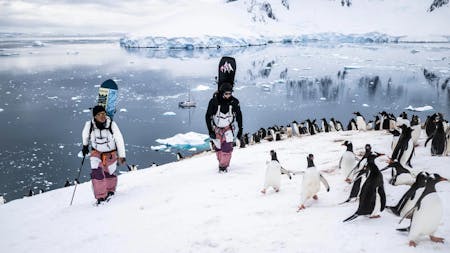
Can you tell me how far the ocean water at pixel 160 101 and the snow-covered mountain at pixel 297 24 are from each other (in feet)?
136

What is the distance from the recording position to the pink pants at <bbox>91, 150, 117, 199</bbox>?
588 cm

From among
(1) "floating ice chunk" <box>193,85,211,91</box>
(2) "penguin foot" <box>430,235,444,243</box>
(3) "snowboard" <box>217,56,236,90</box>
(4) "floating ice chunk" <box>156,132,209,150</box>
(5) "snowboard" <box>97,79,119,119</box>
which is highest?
(3) "snowboard" <box>217,56,236,90</box>

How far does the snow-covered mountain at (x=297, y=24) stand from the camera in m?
95.0

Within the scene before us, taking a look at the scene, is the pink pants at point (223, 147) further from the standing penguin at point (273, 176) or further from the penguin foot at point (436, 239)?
the penguin foot at point (436, 239)

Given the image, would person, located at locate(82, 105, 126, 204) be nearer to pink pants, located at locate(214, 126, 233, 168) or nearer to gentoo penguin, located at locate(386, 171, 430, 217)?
pink pants, located at locate(214, 126, 233, 168)

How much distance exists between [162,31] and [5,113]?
73.1m

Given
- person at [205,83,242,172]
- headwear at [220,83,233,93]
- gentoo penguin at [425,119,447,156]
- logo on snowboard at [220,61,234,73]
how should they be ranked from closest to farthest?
gentoo penguin at [425,119,447,156], headwear at [220,83,233,93], person at [205,83,242,172], logo on snowboard at [220,61,234,73]

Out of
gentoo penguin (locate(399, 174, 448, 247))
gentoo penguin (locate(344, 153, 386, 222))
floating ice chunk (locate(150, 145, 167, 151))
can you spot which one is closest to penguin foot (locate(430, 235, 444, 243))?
gentoo penguin (locate(399, 174, 448, 247))

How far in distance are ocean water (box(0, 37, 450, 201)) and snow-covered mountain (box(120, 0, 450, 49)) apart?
4131 centimetres

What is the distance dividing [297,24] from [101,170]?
12608cm

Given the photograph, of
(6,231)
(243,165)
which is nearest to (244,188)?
(243,165)

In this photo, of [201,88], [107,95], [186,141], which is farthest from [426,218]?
[201,88]

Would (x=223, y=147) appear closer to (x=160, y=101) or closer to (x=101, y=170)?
(x=101, y=170)

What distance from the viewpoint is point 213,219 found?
4582mm
